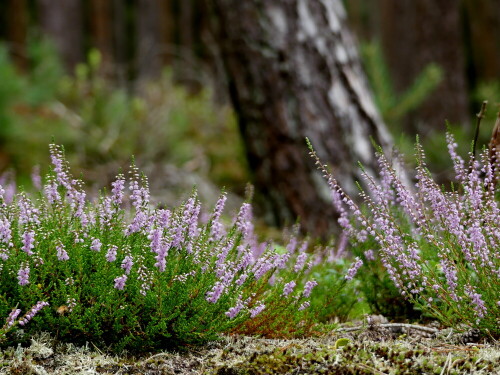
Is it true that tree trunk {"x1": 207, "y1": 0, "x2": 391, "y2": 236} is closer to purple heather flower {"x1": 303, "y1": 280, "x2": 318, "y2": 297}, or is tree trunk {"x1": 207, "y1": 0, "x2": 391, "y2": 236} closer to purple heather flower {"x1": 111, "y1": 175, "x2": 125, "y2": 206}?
purple heather flower {"x1": 303, "y1": 280, "x2": 318, "y2": 297}

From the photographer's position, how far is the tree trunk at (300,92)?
5.04 m

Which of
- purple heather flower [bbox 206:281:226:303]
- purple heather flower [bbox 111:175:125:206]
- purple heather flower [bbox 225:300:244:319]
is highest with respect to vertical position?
purple heather flower [bbox 111:175:125:206]

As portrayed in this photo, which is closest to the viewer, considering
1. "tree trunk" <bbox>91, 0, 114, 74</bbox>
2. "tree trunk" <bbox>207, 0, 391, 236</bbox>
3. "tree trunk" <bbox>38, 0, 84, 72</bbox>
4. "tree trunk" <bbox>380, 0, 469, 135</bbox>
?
"tree trunk" <bbox>207, 0, 391, 236</bbox>

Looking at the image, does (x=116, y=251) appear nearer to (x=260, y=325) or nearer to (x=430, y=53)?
(x=260, y=325)

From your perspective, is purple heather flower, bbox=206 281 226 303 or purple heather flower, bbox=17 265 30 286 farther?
purple heather flower, bbox=206 281 226 303

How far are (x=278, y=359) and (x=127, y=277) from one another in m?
0.64

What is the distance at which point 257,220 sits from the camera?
19.0ft

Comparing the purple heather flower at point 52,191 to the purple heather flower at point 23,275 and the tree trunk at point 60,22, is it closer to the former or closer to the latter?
the purple heather flower at point 23,275

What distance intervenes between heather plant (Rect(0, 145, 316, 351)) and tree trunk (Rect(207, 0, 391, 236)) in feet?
8.45

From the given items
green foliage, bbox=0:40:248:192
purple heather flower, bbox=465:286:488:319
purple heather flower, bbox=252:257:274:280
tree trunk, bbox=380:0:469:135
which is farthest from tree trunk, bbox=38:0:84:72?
purple heather flower, bbox=465:286:488:319

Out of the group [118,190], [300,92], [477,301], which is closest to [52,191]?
[118,190]

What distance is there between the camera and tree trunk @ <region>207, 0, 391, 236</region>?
504 cm

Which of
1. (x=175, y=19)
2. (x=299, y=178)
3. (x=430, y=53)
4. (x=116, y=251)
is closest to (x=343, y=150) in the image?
(x=299, y=178)

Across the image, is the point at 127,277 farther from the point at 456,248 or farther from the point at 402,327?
the point at 456,248
